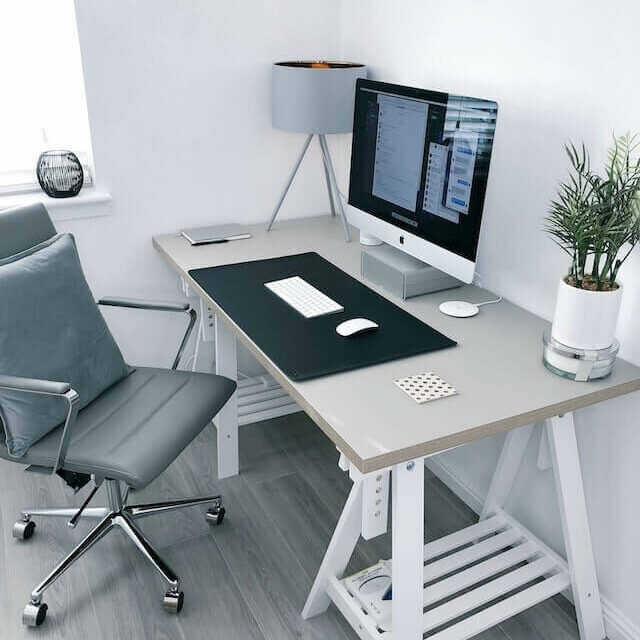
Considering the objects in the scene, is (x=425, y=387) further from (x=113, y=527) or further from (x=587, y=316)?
(x=113, y=527)

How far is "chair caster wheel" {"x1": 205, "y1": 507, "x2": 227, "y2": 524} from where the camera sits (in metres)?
2.26

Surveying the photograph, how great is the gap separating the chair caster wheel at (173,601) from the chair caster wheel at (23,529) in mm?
559

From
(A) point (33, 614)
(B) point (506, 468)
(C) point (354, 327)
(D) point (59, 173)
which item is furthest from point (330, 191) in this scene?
(A) point (33, 614)

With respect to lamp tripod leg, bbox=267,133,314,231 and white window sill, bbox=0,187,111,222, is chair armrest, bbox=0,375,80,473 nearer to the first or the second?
white window sill, bbox=0,187,111,222

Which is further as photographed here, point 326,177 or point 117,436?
point 326,177

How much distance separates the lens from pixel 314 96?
2383 mm

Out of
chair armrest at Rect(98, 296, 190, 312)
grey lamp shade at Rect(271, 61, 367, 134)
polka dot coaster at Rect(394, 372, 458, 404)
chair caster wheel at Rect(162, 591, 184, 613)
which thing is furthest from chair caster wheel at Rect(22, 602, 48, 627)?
grey lamp shade at Rect(271, 61, 367, 134)

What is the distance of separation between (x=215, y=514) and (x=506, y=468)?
0.93 metres

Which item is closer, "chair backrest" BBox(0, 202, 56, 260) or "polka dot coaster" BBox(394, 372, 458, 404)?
"polka dot coaster" BBox(394, 372, 458, 404)

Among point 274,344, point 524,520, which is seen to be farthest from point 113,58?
point 524,520

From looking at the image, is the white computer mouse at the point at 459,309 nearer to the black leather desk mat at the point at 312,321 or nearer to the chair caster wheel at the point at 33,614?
the black leather desk mat at the point at 312,321

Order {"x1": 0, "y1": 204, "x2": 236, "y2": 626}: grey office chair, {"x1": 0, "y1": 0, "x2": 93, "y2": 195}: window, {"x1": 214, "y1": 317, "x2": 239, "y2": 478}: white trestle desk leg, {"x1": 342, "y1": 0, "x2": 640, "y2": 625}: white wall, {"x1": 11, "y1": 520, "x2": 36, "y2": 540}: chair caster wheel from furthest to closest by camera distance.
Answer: {"x1": 0, "y1": 0, "x2": 93, "y2": 195}: window, {"x1": 214, "y1": 317, "x2": 239, "y2": 478}: white trestle desk leg, {"x1": 11, "y1": 520, "x2": 36, "y2": 540}: chair caster wheel, {"x1": 0, "y1": 204, "x2": 236, "y2": 626}: grey office chair, {"x1": 342, "y1": 0, "x2": 640, "y2": 625}: white wall

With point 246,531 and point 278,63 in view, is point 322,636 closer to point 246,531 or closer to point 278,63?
point 246,531

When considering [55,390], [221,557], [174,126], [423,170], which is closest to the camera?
[55,390]
